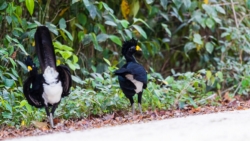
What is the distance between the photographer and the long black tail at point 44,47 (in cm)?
518

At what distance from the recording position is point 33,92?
532 cm

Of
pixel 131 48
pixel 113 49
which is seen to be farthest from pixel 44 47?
pixel 113 49

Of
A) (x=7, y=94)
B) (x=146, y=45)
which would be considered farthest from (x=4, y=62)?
(x=146, y=45)

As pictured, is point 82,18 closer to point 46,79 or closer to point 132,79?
point 132,79

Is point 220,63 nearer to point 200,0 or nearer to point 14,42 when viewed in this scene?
point 200,0

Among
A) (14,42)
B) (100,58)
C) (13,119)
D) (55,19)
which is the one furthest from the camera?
(100,58)

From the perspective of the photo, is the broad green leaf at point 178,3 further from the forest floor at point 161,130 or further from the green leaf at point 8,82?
the forest floor at point 161,130

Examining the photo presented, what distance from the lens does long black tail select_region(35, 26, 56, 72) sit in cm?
518

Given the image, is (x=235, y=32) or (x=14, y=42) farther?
(x=235, y=32)

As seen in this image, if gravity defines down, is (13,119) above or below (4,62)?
below

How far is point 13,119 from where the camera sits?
19.2 feet

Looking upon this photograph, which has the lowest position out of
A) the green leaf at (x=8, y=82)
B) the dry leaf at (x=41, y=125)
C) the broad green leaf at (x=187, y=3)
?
the dry leaf at (x=41, y=125)

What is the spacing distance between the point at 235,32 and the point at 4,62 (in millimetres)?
3629

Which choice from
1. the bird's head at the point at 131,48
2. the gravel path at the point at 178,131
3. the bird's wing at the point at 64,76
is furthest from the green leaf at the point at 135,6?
the gravel path at the point at 178,131
